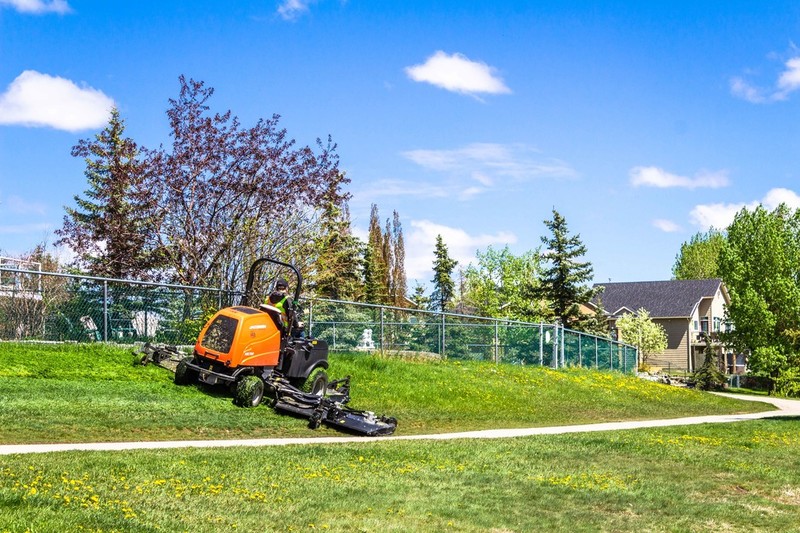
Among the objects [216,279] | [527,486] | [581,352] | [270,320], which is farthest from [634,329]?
[527,486]

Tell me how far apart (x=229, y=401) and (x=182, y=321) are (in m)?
5.08

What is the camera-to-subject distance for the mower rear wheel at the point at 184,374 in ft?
60.5

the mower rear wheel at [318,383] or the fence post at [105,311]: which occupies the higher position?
the fence post at [105,311]

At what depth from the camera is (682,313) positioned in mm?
74000

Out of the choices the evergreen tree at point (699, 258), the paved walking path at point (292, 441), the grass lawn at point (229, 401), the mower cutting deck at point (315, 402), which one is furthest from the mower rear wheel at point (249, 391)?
the evergreen tree at point (699, 258)

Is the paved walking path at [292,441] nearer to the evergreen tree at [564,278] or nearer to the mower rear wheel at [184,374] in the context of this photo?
the mower rear wheel at [184,374]

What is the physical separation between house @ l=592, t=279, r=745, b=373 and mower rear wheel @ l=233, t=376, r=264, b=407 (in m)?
57.3

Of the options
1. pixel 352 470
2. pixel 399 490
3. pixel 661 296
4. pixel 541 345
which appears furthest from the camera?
pixel 661 296

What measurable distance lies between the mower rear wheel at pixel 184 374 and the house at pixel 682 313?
57012mm

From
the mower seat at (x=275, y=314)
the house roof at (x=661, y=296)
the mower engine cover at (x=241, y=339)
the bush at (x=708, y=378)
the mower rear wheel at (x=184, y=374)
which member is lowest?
the bush at (x=708, y=378)

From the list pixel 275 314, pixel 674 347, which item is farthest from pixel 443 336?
pixel 674 347

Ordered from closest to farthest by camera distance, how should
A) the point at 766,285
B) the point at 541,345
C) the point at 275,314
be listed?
the point at 275,314
the point at 541,345
the point at 766,285

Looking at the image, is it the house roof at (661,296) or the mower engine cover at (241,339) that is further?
the house roof at (661,296)

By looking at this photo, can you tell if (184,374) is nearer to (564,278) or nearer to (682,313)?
(564,278)
